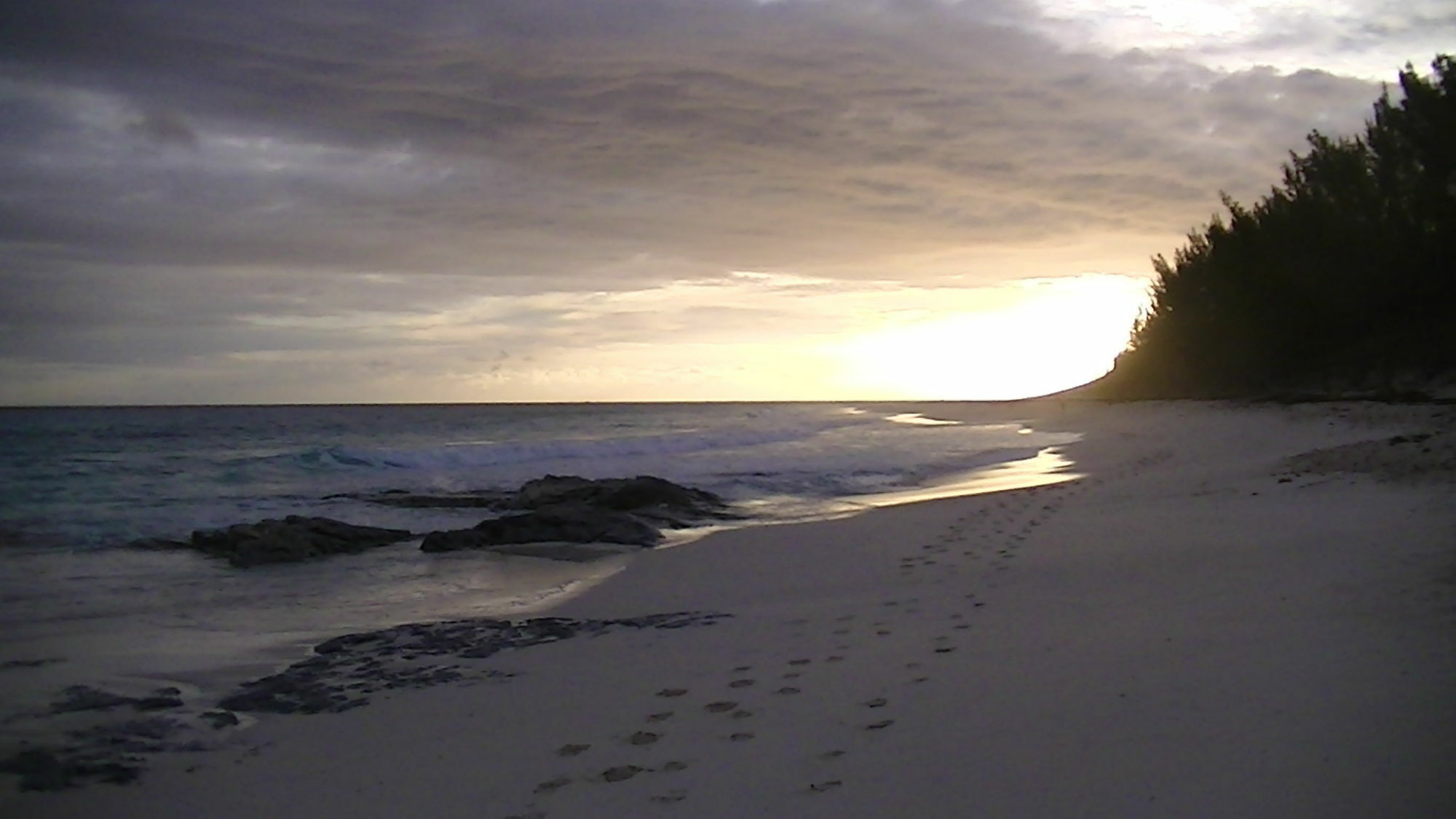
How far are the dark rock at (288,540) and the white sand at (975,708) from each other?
20.6 ft

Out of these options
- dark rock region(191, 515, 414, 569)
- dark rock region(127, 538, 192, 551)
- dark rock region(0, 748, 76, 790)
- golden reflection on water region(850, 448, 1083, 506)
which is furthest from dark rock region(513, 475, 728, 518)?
dark rock region(0, 748, 76, 790)

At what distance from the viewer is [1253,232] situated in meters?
43.8

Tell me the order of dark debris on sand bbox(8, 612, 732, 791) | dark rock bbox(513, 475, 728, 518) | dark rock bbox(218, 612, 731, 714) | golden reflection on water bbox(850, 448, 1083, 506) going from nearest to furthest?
1. dark debris on sand bbox(8, 612, 732, 791)
2. dark rock bbox(218, 612, 731, 714)
3. dark rock bbox(513, 475, 728, 518)
4. golden reflection on water bbox(850, 448, 1083, 506)

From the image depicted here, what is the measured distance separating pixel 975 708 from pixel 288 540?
12.0m

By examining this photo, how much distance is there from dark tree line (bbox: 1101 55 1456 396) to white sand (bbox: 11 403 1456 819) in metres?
28.6

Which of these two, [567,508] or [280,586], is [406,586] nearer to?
[280,586]

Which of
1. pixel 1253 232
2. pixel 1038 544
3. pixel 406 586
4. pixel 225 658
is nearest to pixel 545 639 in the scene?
pixel 225 658

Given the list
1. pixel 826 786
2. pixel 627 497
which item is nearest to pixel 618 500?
pixel 627 497

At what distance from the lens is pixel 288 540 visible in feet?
47.7

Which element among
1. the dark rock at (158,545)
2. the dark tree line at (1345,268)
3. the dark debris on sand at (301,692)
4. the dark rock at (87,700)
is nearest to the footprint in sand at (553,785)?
the dark debris on sand at (301,692)

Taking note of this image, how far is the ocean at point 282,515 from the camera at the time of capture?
358 inches

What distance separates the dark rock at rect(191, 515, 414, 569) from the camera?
46.6 feet

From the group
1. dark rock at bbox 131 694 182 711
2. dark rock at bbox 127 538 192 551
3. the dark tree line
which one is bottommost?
dark rock at bbox 127 538 192 551

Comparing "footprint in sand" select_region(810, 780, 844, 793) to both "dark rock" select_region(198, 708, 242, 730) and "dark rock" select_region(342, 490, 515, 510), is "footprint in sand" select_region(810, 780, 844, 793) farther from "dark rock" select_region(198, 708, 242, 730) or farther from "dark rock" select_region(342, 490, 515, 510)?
"dark rock" select_region(342, 490, 515, 510)
